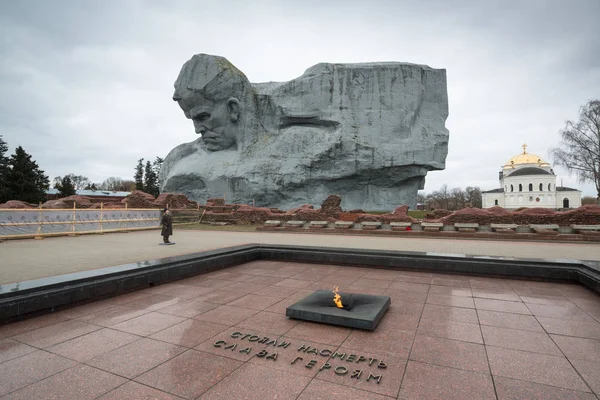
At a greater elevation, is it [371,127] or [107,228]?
[371,127]

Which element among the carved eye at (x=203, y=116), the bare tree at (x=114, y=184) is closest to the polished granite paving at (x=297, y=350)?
the carved eye at (x=203, y=116)

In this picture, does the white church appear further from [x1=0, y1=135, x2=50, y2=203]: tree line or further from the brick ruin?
[x1=0, y1=135, x2=50, y2=203]: tree line

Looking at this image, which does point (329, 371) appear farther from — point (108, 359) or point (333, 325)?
point (108, 359)

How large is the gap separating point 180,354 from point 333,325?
1.82 meters

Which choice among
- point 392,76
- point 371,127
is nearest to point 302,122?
point 371,127

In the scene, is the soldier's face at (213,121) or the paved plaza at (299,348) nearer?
the paved plaza at (299,348)

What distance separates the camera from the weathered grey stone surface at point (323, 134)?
3856 centimetres

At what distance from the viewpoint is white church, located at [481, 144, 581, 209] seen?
6556 cm

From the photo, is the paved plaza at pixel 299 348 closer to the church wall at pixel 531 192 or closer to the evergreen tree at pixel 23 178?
the evergreen tree at pixel 23 178

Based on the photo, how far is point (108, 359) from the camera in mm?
3221

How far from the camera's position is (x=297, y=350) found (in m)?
3.44

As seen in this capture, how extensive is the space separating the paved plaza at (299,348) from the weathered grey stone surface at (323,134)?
109 feet

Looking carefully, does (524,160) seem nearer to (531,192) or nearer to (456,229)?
(531,192)

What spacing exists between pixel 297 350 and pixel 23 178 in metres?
42.0
